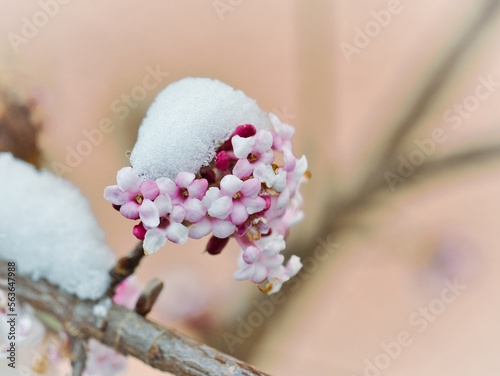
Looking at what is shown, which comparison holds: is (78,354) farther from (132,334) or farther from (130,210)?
(130,210)

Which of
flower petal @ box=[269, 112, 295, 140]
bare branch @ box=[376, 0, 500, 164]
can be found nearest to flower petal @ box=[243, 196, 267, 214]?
flower petal @ box=[269, 112, 295, 140]

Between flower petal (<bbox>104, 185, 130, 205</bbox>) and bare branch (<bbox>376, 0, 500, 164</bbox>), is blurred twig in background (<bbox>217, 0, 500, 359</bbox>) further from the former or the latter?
flower petal (<bbox>104, 185, 130, 205</bbox>)

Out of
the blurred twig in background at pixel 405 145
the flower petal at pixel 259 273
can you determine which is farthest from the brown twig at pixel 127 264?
the blurred twig in background at pixel 405 145

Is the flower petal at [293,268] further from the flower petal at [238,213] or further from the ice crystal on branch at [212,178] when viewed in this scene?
Answer: the flower petal at [238,213]

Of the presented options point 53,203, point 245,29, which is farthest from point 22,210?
point 245,29

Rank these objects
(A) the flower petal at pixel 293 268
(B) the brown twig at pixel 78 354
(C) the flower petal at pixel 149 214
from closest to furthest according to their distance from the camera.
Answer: (C) the flower petal at pixel 149 214
(A) the flower petal at pixel 293 268
(B) the brown twig at pixel 78 354

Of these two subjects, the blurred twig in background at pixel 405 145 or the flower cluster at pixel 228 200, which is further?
the blurred twig in background at pixel 405 145

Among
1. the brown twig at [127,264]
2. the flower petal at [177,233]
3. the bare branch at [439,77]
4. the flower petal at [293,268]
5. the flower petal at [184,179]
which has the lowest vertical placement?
the brown twig at [127,264]
